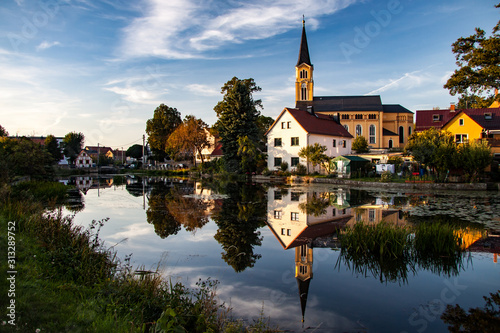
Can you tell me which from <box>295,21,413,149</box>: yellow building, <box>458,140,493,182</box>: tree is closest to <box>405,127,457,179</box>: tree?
<box>458,140,493,182</box>: tree

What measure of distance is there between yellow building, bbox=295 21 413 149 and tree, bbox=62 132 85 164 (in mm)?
66036

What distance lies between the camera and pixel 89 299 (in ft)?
15.6

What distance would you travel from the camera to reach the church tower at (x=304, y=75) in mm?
69250

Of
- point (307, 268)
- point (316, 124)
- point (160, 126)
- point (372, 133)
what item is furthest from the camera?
point (372, 133)

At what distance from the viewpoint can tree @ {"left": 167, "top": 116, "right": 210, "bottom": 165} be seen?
51875 mm

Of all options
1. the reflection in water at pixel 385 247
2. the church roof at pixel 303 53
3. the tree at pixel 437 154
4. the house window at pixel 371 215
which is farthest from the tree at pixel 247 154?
the church roof at pixel 303 53

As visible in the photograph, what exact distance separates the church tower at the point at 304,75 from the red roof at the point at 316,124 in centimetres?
2250

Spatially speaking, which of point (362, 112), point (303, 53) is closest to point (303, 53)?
point (303, 53)

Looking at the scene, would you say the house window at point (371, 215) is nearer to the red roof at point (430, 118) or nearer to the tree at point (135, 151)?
the red roof at point (430, 118)

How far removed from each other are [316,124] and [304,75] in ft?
95.5

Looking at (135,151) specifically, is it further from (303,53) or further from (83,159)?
(303,53)

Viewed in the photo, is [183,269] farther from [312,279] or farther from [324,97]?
[324,97]

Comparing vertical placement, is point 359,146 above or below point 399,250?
above

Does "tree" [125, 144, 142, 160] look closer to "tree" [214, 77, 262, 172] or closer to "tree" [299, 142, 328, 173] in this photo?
"tree" [214, 77, 262, 172]
